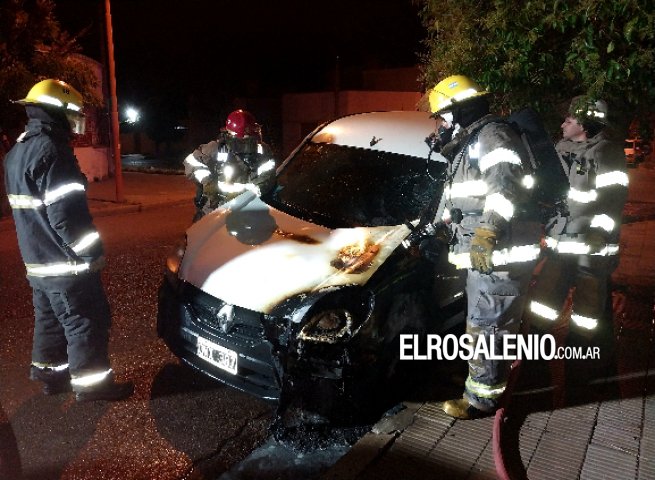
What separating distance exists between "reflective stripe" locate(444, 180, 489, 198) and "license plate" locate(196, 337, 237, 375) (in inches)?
63.7

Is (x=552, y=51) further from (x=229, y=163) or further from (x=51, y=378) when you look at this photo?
(x=51, y=378)

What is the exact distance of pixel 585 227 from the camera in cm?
441

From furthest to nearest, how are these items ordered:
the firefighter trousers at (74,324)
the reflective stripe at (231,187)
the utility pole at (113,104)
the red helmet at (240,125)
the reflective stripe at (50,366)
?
the utility pole at (113,104), the red helmet at (240,125), the reflective stripe at (231,187), the reflective stripe at (50,366), the firefighter trousers at (74,324)

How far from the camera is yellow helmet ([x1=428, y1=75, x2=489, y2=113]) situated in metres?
3.56

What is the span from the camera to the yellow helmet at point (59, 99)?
3.66 meters

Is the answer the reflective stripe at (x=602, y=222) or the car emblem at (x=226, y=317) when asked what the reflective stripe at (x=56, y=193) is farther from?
the reflective stripe at (x=602, y=222)

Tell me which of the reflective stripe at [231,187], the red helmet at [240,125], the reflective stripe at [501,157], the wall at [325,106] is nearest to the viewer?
the reflective stripe at [501,157]

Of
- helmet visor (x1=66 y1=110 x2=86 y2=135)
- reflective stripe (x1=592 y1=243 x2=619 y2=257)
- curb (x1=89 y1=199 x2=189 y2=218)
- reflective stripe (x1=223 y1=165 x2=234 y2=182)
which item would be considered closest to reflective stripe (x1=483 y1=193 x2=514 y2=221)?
reflective stripe (x1=592 y1=243 x2=619 y2=257)

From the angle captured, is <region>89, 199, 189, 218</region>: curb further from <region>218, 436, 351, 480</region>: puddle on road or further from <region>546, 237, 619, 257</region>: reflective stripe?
<region>546, 237, 619, 257</region>: reflective stripe

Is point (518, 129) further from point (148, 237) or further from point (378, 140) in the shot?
point (148, 237)

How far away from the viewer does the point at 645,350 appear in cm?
479

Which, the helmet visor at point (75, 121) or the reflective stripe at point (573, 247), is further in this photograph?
the reflective stripe at point (573, 247)

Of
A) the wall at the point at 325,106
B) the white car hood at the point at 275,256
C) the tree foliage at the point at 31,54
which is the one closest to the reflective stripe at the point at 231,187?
the white car hood at the point at 275,256

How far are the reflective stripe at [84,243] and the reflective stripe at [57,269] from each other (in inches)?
4.9
